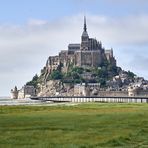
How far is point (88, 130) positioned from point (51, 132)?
16.6 ft

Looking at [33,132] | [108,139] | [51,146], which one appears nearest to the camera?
[51,146]

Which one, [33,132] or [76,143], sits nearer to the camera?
[76,143]

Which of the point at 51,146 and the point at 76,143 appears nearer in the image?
the point at 51,146

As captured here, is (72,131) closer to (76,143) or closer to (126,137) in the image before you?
(126,137)

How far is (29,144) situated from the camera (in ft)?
142

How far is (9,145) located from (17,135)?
26.6 ft

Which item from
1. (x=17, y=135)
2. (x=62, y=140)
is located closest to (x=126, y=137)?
(x=62, y=140)

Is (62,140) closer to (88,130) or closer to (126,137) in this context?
(126,137)

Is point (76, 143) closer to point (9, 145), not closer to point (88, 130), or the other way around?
point (9, 145)

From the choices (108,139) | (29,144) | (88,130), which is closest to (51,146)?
(29,144)

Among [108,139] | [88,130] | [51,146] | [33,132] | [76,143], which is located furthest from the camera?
[88,130]

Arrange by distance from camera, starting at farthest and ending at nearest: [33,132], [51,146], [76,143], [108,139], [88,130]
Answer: [88,130], [33,132], [108,139], [76,143], [51,146]

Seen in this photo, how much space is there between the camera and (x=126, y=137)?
4978 centimetres

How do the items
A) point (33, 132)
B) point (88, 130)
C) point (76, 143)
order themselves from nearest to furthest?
point (76, 143) < point (33, 132) < point (88, 130)
